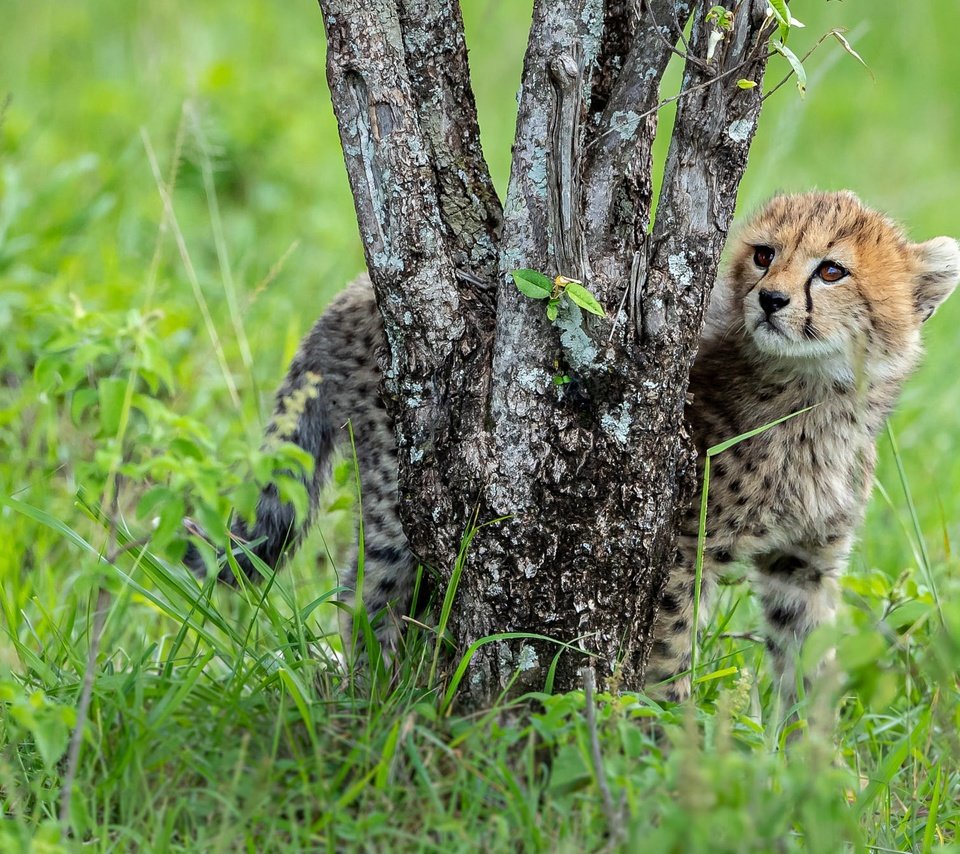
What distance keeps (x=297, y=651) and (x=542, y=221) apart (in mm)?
1037

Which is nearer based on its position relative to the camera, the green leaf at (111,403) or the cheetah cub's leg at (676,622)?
the green leaf at (111,403)

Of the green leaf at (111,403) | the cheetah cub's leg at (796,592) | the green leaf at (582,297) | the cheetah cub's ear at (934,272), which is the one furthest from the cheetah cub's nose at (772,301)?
the green leaf at (111,403)

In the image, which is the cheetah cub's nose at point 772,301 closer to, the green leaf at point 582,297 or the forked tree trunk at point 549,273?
the forked tree trunk at point 549,273

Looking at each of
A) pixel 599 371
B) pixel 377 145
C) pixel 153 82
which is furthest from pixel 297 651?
pixel 153 82

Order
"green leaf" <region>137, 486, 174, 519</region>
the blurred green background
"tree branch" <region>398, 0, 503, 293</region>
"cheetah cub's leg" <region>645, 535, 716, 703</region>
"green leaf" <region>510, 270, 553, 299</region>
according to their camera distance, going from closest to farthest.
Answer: "green leaf" <region>137, 486, 174, 519</region> < "green leaf" <region>510, 270, 553, 299</region> < "tree branch" <region>398, 0, 503, 293</region> < "cheetah cub's leg" <region>645, 535, 716, 703</region> < the blurred green background

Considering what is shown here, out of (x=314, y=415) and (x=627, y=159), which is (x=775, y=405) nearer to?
(x=627, y=159)

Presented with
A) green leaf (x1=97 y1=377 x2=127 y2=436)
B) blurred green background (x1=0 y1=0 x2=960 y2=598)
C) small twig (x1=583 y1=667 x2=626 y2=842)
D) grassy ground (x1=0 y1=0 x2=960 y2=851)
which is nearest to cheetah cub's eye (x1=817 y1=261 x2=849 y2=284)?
grassy ground (x1=0 y1=0 x2=960 y2=851)

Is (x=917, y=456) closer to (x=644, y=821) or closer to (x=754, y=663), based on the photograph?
(x=754, y=663)

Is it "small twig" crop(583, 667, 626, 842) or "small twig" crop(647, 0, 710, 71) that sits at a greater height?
"small twig" crop(647, 0, 710, 71)

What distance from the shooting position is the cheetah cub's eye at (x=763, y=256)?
3301 mm

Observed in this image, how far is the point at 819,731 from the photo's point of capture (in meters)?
1.91

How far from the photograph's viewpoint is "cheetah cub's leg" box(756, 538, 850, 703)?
338cm

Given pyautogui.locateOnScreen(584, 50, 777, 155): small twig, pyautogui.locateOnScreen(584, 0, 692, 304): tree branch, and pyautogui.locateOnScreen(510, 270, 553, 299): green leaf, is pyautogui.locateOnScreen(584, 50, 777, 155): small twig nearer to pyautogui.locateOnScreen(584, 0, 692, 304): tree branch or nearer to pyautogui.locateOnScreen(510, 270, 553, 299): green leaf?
pyautogui.locateOnScreen(584, 0, 692, 304): tree branch

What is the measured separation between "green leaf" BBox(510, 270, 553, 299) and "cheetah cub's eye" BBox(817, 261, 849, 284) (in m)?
1.13
